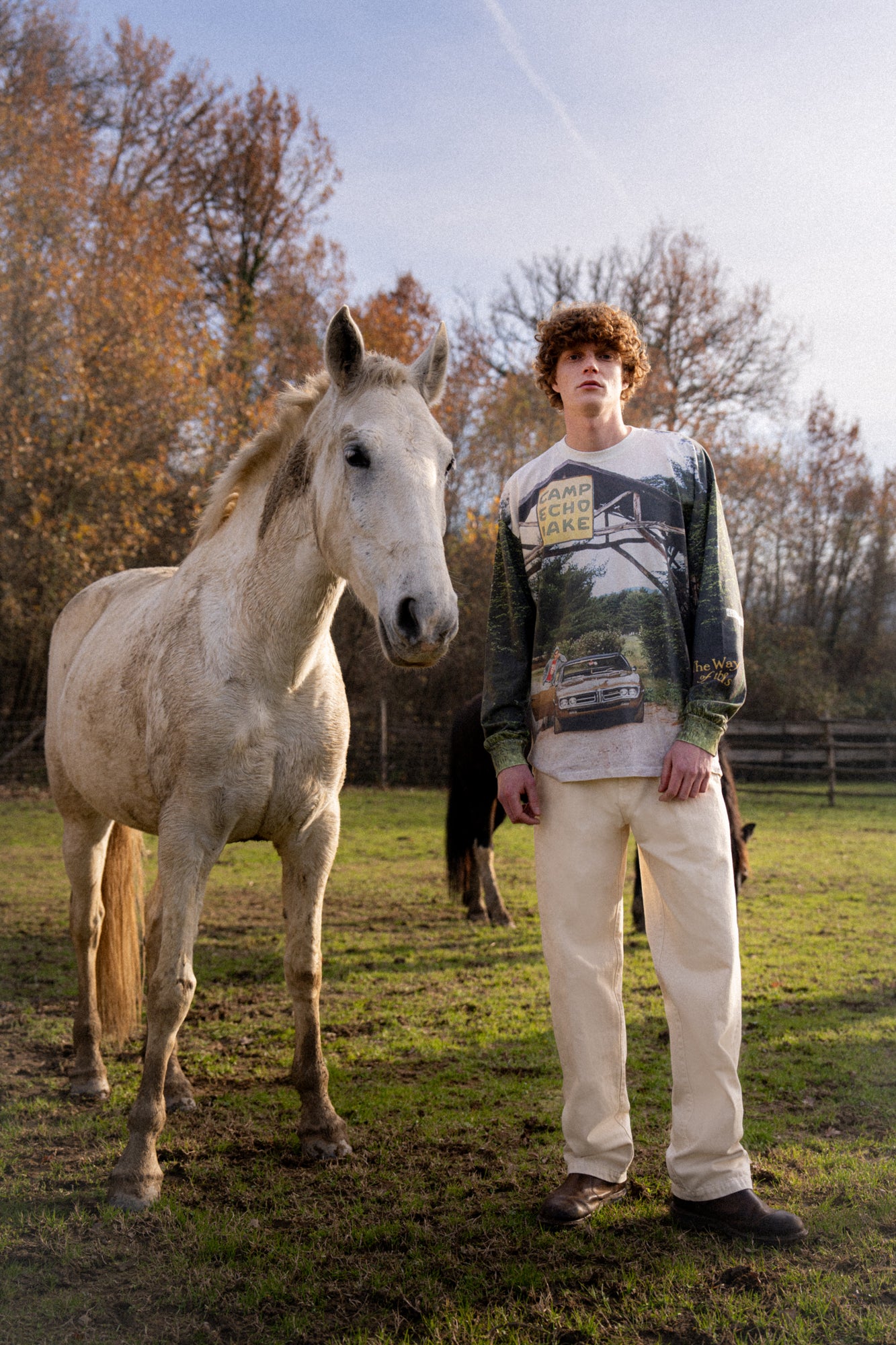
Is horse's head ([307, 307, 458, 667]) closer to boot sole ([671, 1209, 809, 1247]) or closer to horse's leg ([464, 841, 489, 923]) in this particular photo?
boot sole ([671, 1209, 809, 1247])

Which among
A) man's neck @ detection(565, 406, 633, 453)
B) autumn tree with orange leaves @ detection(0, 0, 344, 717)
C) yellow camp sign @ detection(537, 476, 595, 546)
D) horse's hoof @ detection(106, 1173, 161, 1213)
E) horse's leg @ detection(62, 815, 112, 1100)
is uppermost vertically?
autumn tree with orange leaves @ detection(0, 0, 344, 717)

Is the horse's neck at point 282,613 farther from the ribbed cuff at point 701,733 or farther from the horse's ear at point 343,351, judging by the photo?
the ribbed cuff at point 701,733

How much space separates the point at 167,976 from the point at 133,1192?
584mm

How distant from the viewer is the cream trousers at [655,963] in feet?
7.47

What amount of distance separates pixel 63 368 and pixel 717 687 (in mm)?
13673

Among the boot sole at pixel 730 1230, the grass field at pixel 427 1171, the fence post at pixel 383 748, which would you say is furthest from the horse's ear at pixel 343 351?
the fence post at pixel 383 748

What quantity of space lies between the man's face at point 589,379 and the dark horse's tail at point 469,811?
4251mm

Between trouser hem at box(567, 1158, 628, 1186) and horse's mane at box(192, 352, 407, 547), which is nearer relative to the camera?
trouser hem at box(567, 1158, 628, 1186)

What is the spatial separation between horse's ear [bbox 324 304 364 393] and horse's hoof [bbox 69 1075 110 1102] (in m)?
2.74

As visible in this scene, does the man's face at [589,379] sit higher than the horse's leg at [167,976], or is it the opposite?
the man's face at [589,379]

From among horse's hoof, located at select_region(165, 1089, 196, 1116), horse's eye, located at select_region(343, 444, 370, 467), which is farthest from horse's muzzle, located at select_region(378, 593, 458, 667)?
horse's hoof, located at select_region(165, 1089, 196, 1116)

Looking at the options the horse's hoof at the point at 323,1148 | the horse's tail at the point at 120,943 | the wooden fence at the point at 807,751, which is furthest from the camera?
the wooden fence at the point at 807,751

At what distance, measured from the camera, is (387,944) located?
6.06 meters

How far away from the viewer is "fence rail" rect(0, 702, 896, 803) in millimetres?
14344
